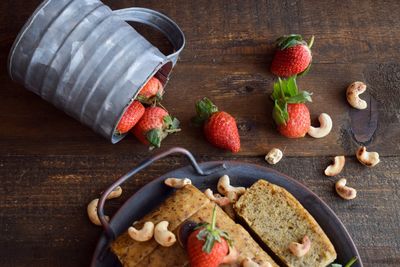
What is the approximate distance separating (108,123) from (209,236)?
38 cm

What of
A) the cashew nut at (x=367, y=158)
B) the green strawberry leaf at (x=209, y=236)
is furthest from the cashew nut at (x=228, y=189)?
the cashew nut at (x=367, y=158)

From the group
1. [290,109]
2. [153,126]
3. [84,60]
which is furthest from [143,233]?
[290,109]

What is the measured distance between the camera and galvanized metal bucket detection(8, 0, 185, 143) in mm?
1301

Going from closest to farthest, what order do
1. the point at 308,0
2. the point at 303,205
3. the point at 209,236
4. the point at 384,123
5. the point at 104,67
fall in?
the point at 209,236 → the point at 104,67 → the point at 303,205 → the point at 384,123 → the point at 308,0

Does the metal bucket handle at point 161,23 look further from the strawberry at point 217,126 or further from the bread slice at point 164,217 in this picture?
the bread slice at point 164,217

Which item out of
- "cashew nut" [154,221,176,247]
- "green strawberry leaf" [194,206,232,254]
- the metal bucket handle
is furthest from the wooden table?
"green strawberry leaf" [194,206,232,254]

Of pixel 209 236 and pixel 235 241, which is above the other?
pixel 209 236

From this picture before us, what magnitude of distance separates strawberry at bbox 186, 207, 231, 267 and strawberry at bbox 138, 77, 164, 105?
389 millimetres

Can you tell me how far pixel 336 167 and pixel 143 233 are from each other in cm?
56

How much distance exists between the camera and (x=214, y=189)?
1.50 metres

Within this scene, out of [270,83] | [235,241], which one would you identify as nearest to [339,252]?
[235,241]

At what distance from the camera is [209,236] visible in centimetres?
120

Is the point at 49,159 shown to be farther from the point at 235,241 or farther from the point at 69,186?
the point at 235,241

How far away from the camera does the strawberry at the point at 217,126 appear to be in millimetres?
1509
